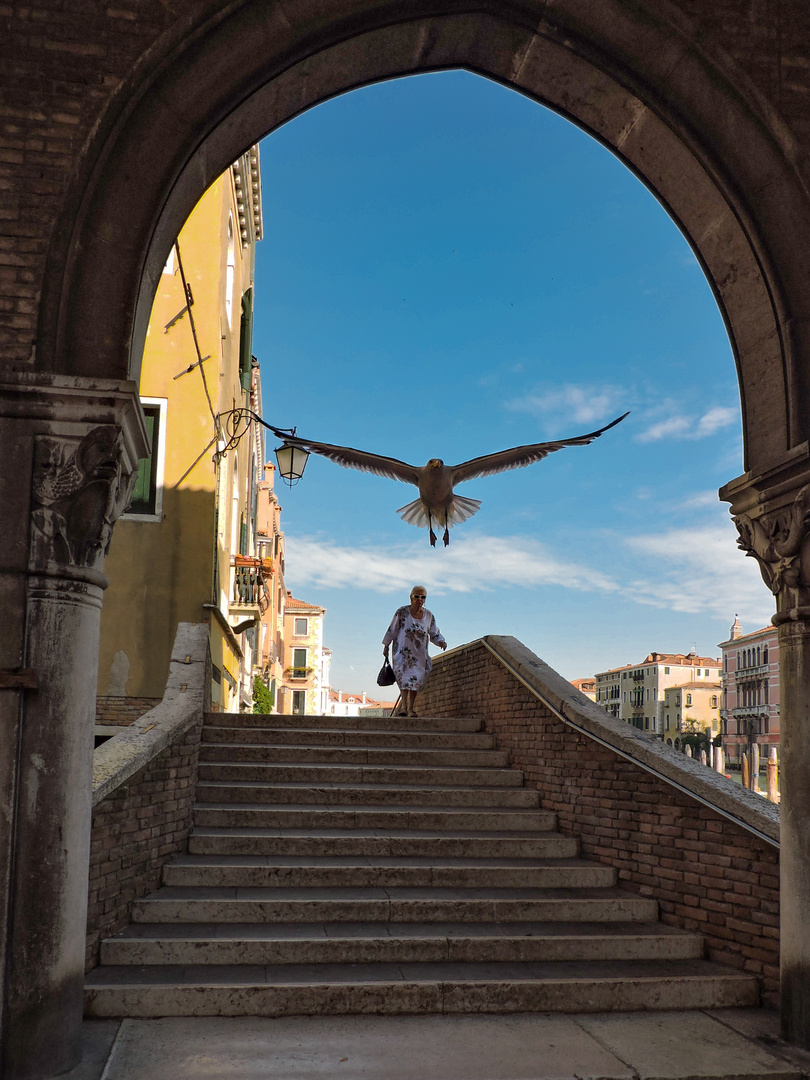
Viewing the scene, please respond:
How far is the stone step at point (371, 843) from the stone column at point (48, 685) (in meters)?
1.93

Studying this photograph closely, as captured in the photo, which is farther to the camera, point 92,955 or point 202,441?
point 202,441

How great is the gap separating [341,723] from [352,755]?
27.9 inches

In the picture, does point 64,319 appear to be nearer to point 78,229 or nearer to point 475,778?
point 78,229

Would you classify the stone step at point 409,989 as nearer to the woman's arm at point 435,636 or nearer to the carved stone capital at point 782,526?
the carved stone capital at point 782,526

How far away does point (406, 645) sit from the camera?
1000 cm

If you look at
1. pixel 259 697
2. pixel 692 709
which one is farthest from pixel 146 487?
pixel 692 709

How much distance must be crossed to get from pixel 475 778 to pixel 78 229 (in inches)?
193

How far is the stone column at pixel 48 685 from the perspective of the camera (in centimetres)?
365

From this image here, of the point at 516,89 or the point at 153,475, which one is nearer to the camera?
the point at 516,89

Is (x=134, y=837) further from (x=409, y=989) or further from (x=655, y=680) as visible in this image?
(x=655, y=680)

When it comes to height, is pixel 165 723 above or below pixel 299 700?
above

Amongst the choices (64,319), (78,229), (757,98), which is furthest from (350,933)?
(757,98)

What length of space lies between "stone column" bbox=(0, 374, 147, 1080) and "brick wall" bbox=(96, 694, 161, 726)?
704cm

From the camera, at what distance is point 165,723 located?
19.6 ft
